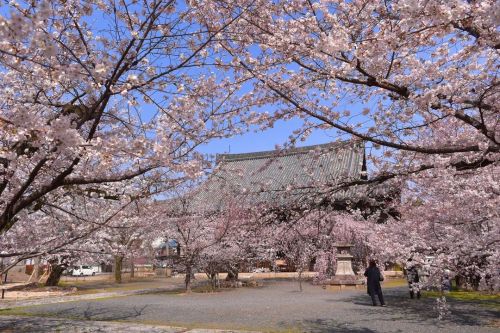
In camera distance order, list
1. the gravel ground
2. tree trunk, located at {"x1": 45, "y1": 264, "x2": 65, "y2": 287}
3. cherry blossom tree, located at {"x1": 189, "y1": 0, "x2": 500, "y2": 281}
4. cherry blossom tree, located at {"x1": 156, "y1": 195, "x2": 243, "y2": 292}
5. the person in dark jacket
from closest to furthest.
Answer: cherry blossom tree, located at {"x1": 189, "y1": 0, "x2": 500, "y2": 281} < the gravel ground < the person in dark jacket < cherry blossom tree, located at {"x1": 156, "y1": 195, "x2": 243, "y2": 292} < tree trunk, located at {"x1": 45, "y1": 264, "x2": 65, "y2": 287}

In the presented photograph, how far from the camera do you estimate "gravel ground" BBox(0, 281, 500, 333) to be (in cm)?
880

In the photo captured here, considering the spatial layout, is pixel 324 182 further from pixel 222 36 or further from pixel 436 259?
pixel 436 259

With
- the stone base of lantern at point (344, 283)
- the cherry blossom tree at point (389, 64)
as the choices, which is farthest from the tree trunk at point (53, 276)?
the cherry blossom tree at point (389, 64)

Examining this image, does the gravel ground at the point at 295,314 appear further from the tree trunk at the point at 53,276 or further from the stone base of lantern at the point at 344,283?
the tree trunk at the point at 53,276

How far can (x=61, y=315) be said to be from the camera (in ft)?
38.5

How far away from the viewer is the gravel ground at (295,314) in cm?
880

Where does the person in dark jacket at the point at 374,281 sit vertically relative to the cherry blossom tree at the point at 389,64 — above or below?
below

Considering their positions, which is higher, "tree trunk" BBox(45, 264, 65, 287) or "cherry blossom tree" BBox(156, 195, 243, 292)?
"cherry blossom tree" BBox(156, 195, 243, 292)

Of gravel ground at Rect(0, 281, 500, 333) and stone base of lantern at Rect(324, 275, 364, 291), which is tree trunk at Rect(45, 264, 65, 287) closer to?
gravel ground at Rect(0, 281, 500, 333)

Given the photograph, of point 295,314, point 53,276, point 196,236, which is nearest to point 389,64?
point 295,314

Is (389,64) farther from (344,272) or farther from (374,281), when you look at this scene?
(344,272)

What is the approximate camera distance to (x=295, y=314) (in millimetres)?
10547

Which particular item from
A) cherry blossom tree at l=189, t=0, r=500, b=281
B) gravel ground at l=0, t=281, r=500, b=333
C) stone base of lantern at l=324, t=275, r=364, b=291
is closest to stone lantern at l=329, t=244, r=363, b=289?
stone base of lantern at l=324, t=275, r=364, b=291

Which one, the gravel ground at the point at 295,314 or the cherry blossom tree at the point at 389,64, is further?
the gravel ground at the point at 295,314
